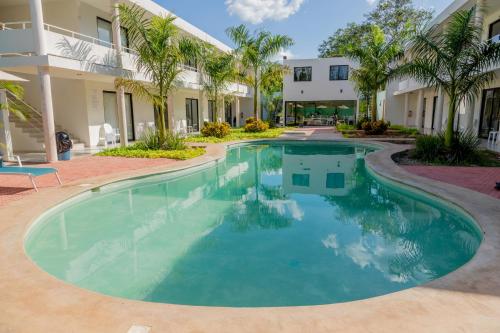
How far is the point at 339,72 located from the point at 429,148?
2212cm

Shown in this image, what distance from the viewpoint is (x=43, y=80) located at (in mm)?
11008

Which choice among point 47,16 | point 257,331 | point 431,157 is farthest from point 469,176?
point 47,16

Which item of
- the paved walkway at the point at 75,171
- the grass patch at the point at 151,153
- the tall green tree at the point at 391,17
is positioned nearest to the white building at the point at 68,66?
the paved walkway at the point at 75,171

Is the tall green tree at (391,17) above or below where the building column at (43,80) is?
above

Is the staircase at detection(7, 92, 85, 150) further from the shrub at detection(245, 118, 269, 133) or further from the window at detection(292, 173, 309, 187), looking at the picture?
the shrub at detection(245, 118, 269, 133)

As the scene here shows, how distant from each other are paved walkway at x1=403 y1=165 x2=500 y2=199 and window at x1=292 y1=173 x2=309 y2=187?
10.1 ft

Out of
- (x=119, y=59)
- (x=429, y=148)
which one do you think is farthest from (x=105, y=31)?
(x=429, y=148)

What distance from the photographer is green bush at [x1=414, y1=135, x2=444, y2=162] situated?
11.6 m

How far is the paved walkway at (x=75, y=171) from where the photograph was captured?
308 inches

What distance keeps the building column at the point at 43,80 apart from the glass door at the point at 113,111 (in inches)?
216

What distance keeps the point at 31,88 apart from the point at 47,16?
3.27m

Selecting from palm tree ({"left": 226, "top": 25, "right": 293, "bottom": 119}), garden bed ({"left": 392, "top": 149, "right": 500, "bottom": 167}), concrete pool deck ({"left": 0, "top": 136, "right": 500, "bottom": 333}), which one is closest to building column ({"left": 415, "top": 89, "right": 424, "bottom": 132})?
palm tree ({"left": 226, "top": 25, "right": 293, "bottom": 119})

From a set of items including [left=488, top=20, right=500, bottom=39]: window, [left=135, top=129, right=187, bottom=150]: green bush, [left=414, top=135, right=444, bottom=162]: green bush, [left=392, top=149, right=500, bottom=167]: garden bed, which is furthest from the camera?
[left=488, top=20, right=500, bottom=39]: window

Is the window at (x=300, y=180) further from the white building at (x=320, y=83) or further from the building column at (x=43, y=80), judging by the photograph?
the white building at (x=320, y=83)
